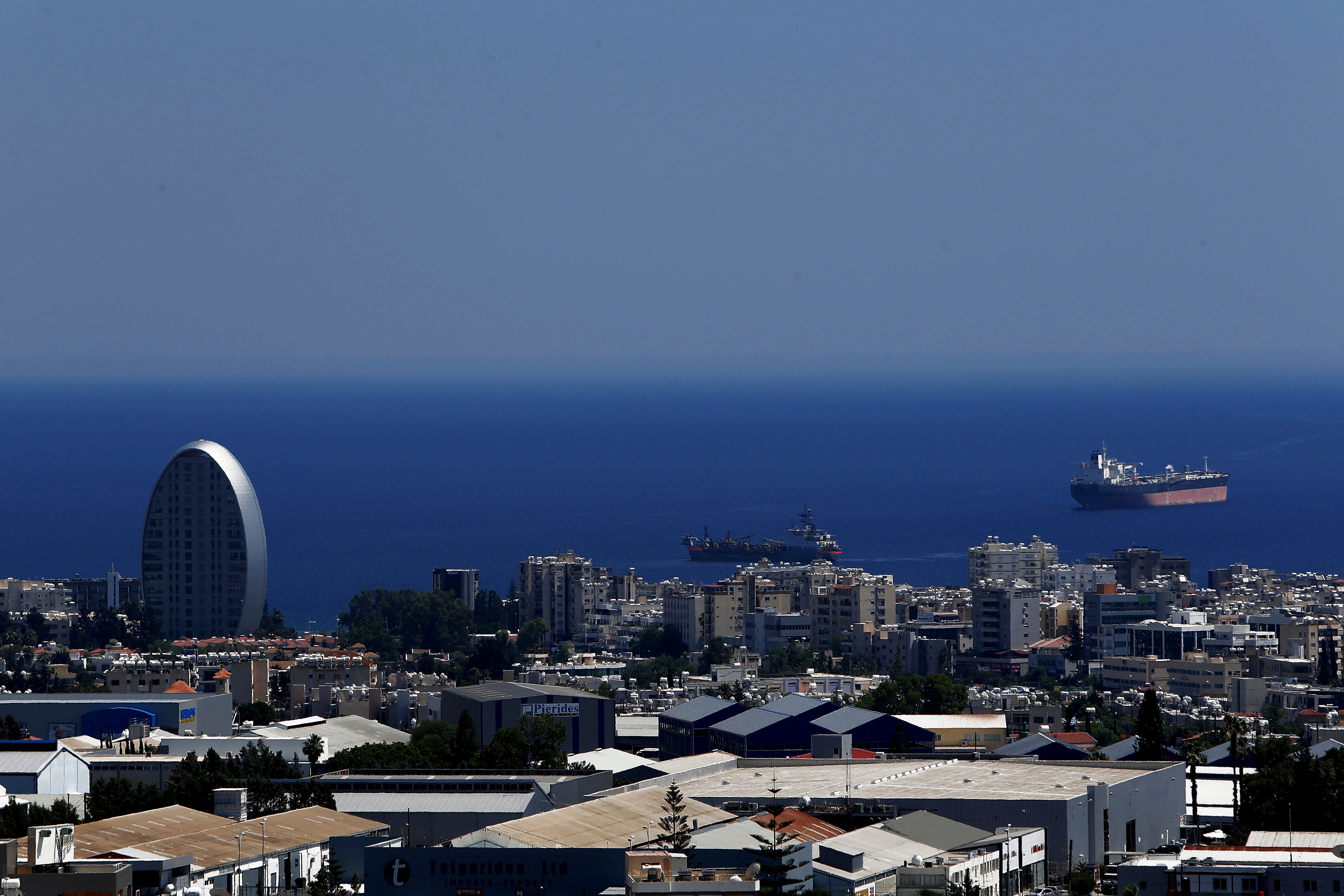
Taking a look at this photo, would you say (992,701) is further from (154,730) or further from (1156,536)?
(1156,536)

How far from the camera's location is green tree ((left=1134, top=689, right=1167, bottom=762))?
108 ft

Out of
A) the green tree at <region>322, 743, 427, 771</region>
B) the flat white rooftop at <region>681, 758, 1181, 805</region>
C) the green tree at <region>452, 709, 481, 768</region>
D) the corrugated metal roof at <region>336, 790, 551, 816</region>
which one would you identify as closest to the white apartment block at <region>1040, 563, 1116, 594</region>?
the green tree at <region>452, 709, 481, 768</region>

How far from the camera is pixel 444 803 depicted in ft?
88.6

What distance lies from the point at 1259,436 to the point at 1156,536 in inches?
2922

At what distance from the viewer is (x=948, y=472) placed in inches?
6048

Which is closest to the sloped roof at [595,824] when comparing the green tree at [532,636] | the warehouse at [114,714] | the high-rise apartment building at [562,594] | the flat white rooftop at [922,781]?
the flat white rooftop at [922,781]

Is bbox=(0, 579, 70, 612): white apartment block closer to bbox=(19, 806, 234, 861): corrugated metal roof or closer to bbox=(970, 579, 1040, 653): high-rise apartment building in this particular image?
bbox=(970, 579, 1040, 653): high-rise apartment building

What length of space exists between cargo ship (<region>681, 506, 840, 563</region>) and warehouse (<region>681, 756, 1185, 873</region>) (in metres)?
61.1

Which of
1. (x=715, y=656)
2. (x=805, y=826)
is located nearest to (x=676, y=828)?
(x=805, y=826)

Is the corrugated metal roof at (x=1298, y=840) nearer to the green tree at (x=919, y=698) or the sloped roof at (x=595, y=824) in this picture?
the sloped roof at (x=595, y=824)

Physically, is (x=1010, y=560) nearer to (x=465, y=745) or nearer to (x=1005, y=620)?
(x=1005, y=620)

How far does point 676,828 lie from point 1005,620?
34.3 m

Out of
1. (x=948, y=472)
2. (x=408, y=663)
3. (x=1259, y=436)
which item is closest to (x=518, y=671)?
(x=408, y=663)

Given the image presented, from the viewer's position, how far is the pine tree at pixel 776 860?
68.1 ft
